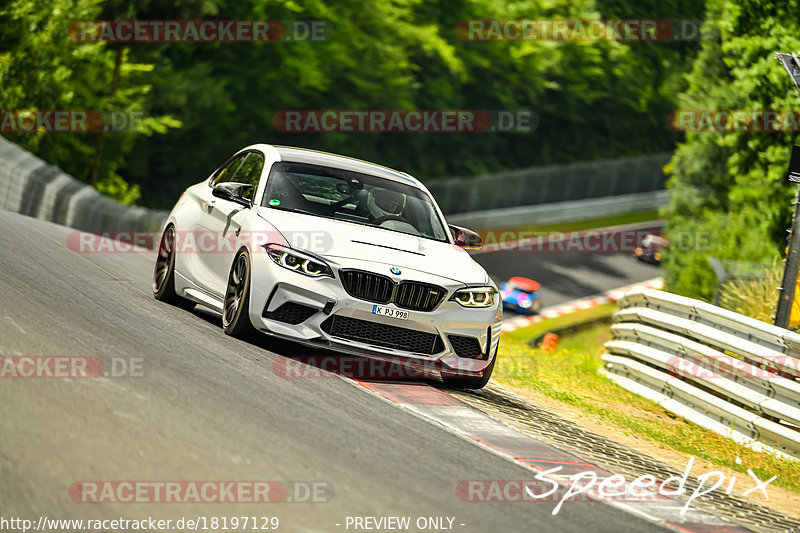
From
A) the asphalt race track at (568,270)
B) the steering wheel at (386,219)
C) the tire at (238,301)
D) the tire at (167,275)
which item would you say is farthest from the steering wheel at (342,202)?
the asphalt race track at (568,270)

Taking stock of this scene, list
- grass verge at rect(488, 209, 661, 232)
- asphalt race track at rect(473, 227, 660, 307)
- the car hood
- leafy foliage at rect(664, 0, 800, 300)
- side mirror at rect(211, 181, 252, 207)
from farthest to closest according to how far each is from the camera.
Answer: grass verge at rect(488, 209, 661, 232) < asphalt race track at rect(473, 227, 660, 307) < leafy foliage at rect(664, 0, 800, 300) < side mirror at rect(211, 181, 252, 207) < the car hood

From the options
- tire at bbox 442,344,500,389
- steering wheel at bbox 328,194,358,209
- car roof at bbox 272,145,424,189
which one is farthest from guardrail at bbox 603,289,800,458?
steering wheel at bbox 328,194,358,209

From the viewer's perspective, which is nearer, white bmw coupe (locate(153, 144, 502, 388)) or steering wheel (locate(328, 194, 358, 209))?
white bmw coupe (locate(153, 144, 502, 388))

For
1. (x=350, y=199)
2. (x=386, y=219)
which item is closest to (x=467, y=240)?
(x=386, y=219)

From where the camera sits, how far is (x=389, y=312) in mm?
8094

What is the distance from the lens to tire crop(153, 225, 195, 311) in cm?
1013

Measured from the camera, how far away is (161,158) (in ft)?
136

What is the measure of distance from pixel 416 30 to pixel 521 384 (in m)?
37.1

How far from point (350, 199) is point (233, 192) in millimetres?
1047

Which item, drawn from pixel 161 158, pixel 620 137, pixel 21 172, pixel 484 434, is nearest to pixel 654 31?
pixel 620 137

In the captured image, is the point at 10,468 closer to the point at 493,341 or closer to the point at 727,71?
the point at 493,341

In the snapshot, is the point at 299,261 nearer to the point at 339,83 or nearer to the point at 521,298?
the point at 521,298

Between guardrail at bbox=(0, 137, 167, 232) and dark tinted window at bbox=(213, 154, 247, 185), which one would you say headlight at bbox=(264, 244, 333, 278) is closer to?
dark tinted window at bbox=(213, 154, 247, 185)

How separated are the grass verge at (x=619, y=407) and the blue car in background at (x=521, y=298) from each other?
1944 centimetres
